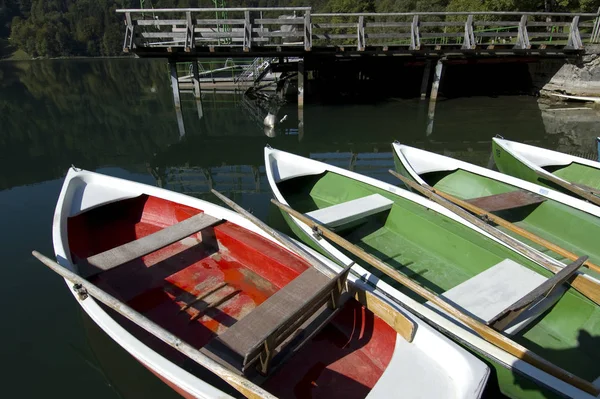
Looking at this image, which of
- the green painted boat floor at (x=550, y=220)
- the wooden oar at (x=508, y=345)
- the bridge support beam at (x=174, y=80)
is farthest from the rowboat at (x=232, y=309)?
the bridge support beam at (x=174, y=80)

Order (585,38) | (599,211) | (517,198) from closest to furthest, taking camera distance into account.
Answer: (599,211), (517,198), (585,38)

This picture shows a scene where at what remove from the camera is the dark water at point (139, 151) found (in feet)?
14.0

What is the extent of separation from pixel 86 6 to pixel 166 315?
136 m

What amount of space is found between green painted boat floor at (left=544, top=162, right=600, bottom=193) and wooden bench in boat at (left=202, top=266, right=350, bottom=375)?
664cm

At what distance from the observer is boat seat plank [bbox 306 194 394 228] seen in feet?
17.4

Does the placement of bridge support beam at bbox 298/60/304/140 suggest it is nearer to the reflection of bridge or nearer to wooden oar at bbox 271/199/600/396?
the reflection of bridge

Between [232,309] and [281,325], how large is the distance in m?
1.75

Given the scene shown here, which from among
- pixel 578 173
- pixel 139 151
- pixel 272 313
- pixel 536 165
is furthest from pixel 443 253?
pixel 139 151

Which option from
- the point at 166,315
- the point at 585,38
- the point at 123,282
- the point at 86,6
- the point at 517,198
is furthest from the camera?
the point at 86,6

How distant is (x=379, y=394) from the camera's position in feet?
9.02

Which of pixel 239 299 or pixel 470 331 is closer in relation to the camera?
pixel 470 331

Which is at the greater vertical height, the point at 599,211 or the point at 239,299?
the point at 599,211

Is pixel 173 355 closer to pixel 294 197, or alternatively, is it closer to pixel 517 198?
pixel 294 197

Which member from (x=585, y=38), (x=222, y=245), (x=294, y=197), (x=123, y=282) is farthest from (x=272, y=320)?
(x=585, y=38)
